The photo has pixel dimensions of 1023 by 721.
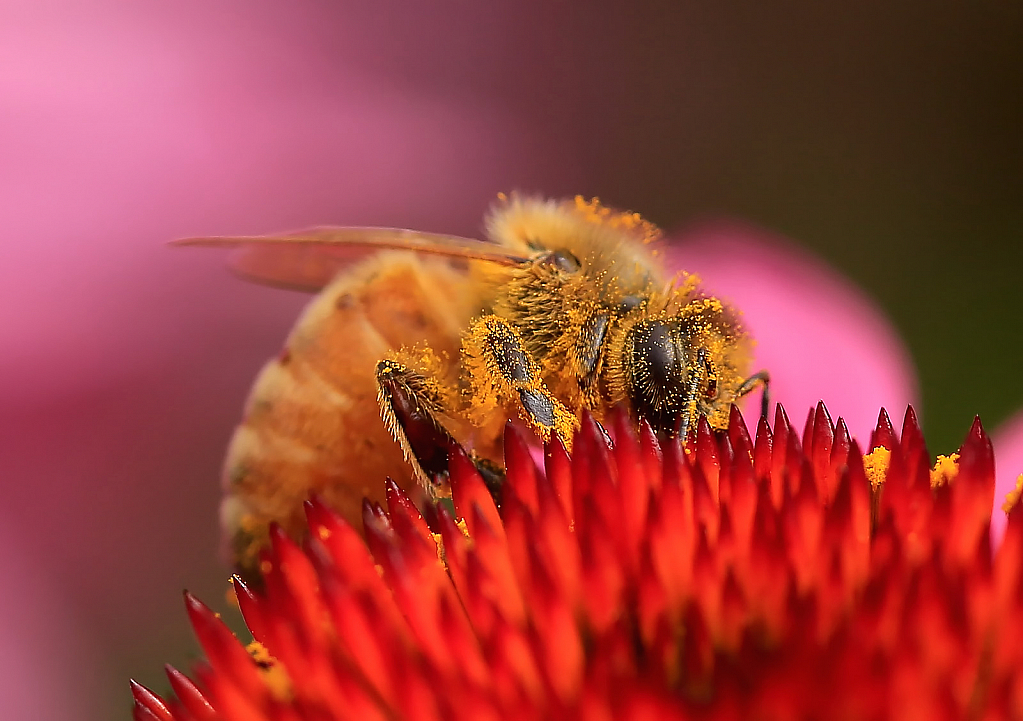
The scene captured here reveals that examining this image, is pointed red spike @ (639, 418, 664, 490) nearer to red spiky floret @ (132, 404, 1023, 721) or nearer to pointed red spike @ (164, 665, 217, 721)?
red spiky floret @ (132, 404, 1023, 721)

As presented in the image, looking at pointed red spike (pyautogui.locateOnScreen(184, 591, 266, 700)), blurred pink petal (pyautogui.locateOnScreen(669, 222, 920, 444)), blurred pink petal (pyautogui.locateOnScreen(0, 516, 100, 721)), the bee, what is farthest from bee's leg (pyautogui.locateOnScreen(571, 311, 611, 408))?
blurred pink petal (pyautogui.locateOnScreen(0, 516, 100, 721))

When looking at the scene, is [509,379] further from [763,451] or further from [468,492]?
[763,451]

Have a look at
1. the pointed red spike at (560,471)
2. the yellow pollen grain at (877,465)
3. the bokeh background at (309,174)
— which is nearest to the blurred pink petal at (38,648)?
the bokeh background at (309,174)

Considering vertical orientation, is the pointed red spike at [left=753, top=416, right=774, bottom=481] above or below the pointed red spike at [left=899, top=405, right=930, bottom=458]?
below

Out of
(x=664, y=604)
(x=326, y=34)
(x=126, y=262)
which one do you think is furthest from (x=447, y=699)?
(x=326, y=34)

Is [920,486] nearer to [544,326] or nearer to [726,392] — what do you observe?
[726,392]

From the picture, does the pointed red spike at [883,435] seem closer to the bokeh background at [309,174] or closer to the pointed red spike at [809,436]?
the pointed red spike at [809,436]
